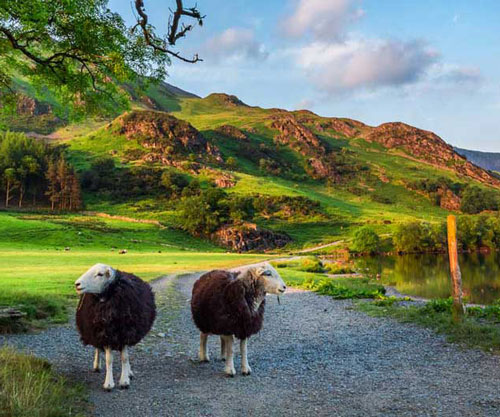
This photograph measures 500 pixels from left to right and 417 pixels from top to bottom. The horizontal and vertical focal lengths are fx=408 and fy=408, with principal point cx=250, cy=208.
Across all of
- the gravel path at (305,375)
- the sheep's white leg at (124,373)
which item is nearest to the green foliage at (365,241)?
the gravel path at (305,375)

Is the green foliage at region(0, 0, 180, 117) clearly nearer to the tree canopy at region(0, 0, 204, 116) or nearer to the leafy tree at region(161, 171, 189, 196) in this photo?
the tree canopy at region(0, 0, 204, 116)

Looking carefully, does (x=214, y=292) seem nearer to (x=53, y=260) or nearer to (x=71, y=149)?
Answer: (x=53, y=260)

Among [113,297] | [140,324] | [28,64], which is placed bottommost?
[140,324]

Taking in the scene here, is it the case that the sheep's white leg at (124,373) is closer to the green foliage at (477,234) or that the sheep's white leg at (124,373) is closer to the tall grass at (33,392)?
the tall grass at (33,392)

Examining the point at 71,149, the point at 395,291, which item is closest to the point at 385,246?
the point at 395,291

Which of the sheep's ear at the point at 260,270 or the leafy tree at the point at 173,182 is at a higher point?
the leafy tree at the point at 173,182

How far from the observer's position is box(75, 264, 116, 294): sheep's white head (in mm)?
8727

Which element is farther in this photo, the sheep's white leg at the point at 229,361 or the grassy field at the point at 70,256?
the grassy field at the point at 70,256

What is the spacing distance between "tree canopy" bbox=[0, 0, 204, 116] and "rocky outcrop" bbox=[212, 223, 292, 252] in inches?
3212

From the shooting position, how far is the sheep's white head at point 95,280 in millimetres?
8727

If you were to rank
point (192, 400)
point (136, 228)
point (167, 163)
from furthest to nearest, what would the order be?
point (167, 163) < point (136, 228) < point (192, 400)

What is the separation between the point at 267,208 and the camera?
A: 474ft

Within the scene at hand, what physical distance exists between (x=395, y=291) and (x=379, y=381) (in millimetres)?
27979

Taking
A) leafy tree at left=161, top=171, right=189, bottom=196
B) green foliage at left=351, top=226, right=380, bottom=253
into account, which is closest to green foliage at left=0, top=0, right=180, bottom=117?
green foliage at left=351, top=226, right=380, bottom=253
